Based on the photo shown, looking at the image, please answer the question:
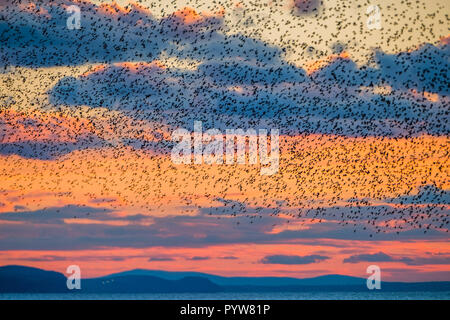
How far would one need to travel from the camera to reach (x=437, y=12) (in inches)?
1277
